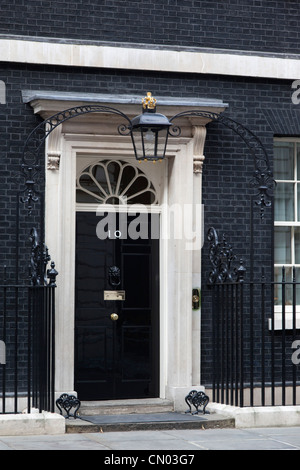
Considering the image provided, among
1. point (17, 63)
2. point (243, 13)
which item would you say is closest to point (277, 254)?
point (243, 13)

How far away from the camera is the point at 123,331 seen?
11.8 meters

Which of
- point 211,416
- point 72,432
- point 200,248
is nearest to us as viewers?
point 72,432

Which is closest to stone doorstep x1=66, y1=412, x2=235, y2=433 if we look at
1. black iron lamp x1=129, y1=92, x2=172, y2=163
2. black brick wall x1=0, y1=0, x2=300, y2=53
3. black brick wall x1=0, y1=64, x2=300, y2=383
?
black brick wall x1=0, y1=64, x2=300, y2=383

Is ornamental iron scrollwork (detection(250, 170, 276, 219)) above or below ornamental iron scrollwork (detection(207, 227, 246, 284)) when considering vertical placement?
above

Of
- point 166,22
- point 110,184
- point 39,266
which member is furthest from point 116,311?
point 166,22

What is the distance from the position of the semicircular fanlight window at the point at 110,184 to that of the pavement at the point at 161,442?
283 centimetres

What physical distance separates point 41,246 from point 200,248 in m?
2.15

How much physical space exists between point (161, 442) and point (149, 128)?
3.20 meters

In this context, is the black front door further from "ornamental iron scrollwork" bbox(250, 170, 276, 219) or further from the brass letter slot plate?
"ornamental iron scrollwork" bbox(250, 170, 276, 219)

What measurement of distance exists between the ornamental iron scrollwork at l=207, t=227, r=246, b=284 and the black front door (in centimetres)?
74

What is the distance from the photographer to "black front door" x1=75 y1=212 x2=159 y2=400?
1166cm

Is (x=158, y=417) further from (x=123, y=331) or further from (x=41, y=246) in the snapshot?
(x=41, y=246)

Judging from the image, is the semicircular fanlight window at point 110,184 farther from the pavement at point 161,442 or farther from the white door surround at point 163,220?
the pavement at point 161,442

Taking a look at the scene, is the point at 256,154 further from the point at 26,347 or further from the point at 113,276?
the point at 26,347
